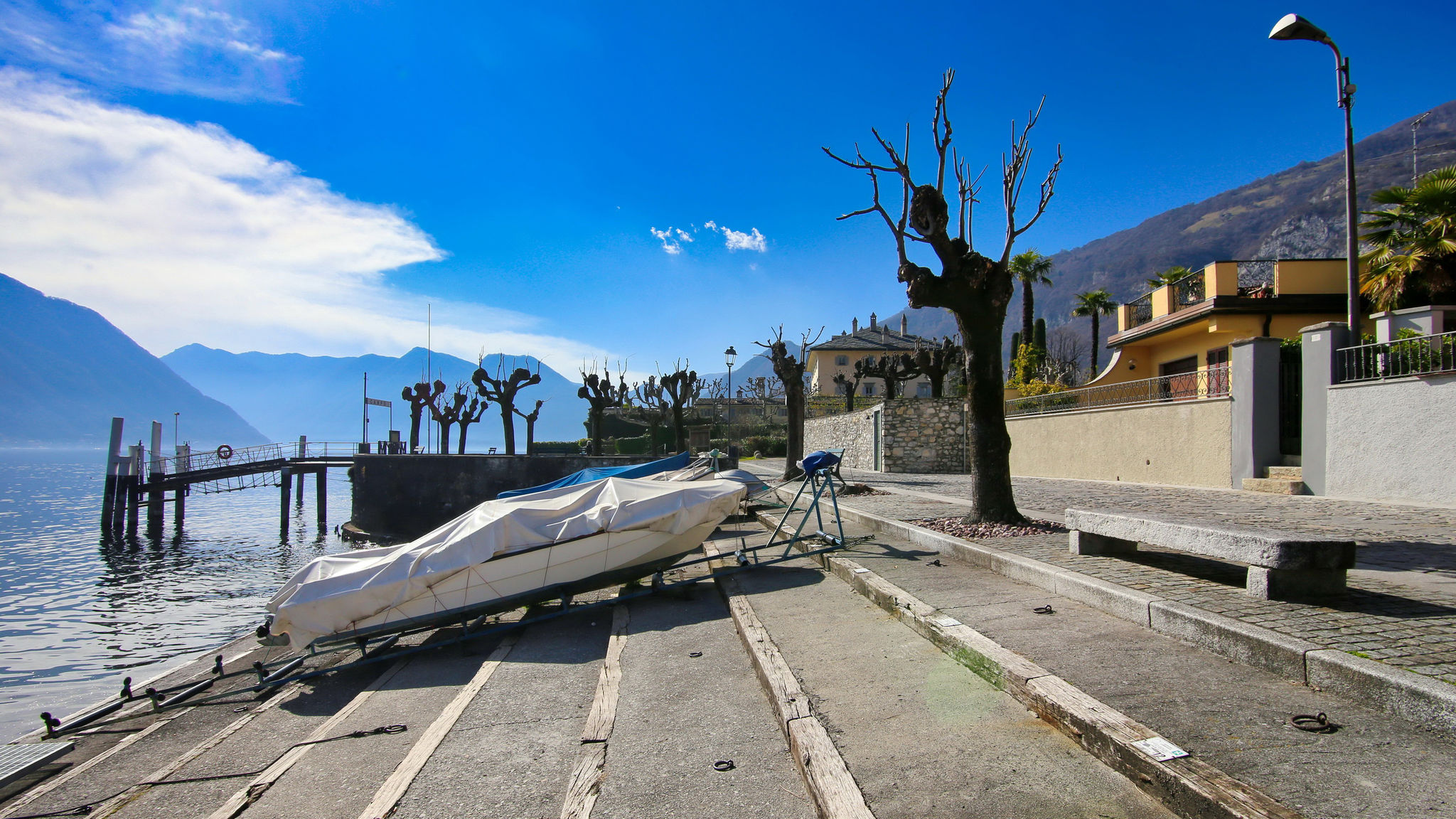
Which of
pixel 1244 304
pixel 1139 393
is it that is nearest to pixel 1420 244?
pixel 1244 304

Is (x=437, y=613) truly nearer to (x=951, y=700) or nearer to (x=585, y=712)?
(x=585, y=712)

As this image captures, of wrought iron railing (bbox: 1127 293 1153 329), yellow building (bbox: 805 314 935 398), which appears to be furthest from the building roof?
wrought iron railing (bbox: 1127 293 1153 329)

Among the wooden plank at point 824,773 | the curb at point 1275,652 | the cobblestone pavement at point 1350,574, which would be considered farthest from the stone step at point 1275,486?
the wooden plank at point 824,773

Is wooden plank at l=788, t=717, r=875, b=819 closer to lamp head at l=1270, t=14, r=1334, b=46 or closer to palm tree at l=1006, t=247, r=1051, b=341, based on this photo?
lamp head at l=1270, t=14, r=1334, b=46

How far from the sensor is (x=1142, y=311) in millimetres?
24781

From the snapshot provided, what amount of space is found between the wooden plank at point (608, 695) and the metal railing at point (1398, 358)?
1255 centimetres

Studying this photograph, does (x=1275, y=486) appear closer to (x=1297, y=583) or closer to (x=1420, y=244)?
(x=1420, y=244)

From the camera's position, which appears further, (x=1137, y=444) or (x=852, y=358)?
(x=852, y=358)

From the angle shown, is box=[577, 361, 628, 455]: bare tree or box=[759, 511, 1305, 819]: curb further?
box=[577, 361, 628, 455]: bare tree

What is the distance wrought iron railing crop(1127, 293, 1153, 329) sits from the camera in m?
24.4

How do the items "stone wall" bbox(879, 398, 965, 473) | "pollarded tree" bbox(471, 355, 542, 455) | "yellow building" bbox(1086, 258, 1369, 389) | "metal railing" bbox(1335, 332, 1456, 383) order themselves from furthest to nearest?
"pollarded tree" bbox(471, 355, 542, 455), "stone wall" bbox(879, 398, 965, 473), "yellow building" bbox(1086, 258, 1369, 389), "metal railing" bbox(1335, 332, 1456, 383)

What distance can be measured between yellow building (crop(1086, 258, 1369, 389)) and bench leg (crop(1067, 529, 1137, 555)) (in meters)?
15.3

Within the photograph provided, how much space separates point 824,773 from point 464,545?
5906 millimetres

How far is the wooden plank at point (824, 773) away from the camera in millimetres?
2738
